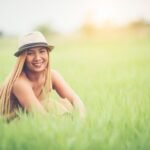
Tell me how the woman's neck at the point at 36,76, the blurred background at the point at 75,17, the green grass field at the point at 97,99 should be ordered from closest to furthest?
1. the green grass field at the point at 97,99
2. the woman's neck at the point at 36,76
3. the blurred background at the point at 75,17

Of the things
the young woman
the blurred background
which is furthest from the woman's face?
the blurred background

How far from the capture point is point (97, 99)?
241 centimetres

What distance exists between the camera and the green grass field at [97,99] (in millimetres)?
1910

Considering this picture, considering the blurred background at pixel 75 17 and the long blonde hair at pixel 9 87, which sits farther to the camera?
the blurred background at pixel 75 17

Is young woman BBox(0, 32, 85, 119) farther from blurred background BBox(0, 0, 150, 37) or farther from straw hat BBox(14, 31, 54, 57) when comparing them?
blurred background BBox(0, 0, 150, 37)

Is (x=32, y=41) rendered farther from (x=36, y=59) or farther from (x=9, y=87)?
(x=9, y=87)

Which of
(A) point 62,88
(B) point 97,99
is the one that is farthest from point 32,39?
(B) point 97,99

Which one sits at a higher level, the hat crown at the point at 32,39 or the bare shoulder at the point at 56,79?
the hat crown at the point at 32,39

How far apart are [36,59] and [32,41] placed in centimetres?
9

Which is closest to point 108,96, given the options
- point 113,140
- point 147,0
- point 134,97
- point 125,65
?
point 134,97

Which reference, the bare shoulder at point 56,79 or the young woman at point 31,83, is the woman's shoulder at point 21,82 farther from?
the bare shoulder at point 56,79

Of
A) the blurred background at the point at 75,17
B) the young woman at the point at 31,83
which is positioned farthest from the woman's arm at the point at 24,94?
the blurred background at the point at 75,17

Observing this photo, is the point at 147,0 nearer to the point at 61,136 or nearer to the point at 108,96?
the point at 108,96

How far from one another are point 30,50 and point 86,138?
60 cm
